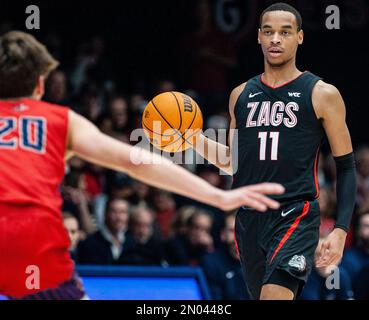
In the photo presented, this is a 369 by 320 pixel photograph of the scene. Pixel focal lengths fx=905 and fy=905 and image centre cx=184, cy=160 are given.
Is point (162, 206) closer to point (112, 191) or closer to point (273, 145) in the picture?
point (112, 191)

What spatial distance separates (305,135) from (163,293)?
2831mm

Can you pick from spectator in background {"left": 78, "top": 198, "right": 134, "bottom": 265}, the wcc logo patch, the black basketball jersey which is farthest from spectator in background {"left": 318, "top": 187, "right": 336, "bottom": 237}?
the wcc logo patch

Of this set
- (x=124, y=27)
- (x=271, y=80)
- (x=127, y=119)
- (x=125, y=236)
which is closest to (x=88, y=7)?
(x=124, y=27)

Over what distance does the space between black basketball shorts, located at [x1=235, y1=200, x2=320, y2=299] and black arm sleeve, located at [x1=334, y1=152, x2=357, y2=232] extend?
0.15 meters

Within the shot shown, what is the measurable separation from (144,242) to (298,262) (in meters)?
3.87

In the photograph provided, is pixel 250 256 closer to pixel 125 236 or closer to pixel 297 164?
pixel 297 164

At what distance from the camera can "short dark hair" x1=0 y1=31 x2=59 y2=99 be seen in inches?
163

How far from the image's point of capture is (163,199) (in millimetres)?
10250

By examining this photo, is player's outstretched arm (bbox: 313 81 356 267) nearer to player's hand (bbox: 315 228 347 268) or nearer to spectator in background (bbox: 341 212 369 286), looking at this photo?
player's hand (bbox: 315 228 347 268)

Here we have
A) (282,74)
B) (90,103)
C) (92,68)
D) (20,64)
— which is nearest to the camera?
(20,64)

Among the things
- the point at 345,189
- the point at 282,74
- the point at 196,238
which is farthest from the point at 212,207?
the point at 345,189

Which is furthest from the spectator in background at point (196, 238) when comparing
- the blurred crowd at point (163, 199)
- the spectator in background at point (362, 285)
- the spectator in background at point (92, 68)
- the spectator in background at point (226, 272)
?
the spectator in background at point (92, 68)

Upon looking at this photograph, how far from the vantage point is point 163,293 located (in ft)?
26.3

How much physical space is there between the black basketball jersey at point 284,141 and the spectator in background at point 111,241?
334 cm
